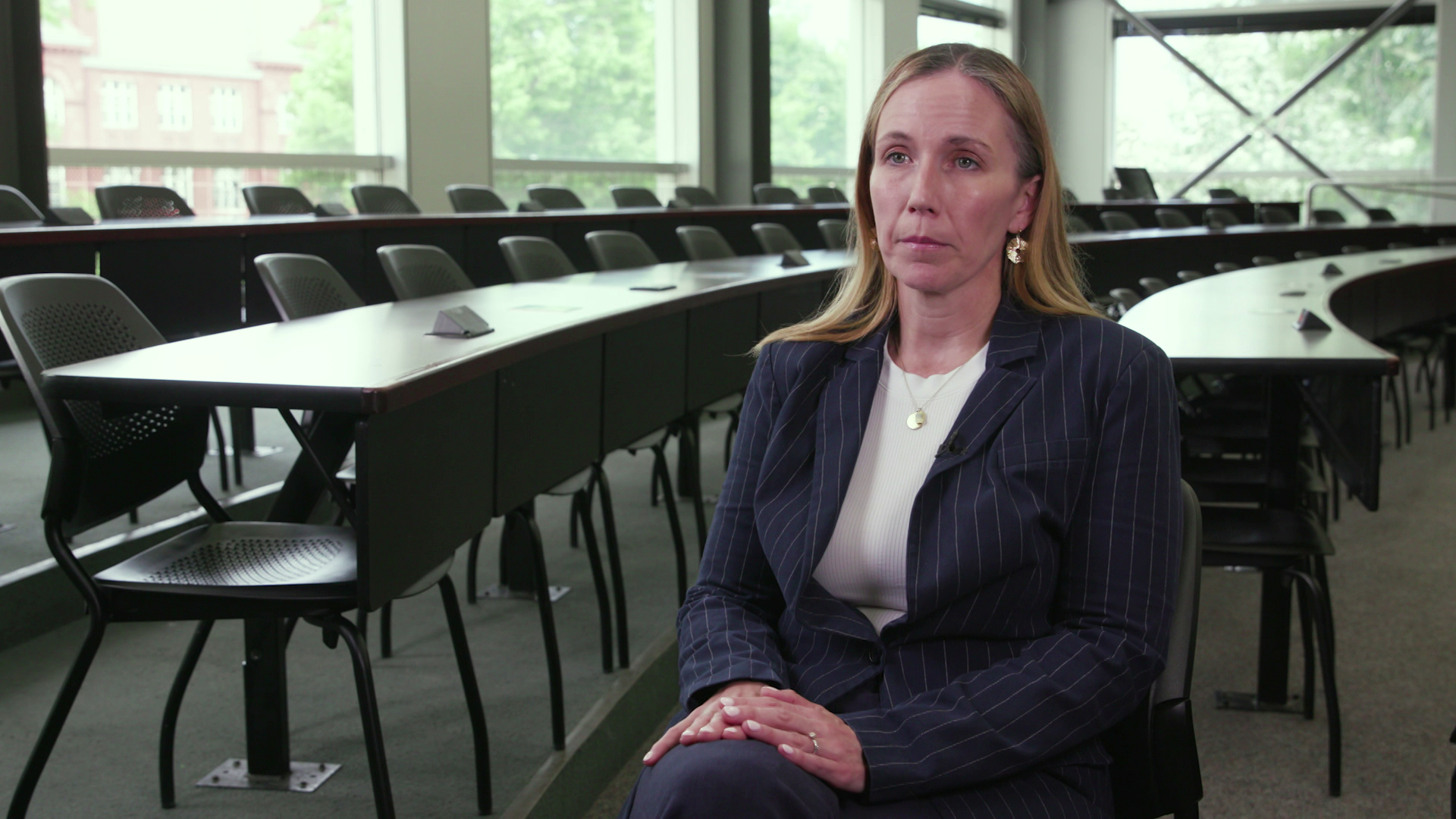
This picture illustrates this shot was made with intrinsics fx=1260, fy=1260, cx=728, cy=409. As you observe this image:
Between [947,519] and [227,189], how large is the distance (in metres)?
6.95

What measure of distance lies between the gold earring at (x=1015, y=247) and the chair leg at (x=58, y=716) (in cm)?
132

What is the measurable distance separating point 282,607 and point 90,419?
1.49 ft

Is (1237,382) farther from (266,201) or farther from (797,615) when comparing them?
(266,201)

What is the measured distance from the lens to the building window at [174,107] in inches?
267

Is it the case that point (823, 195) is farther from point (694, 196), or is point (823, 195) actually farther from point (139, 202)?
point (139, 202)

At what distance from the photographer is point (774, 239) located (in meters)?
5.45

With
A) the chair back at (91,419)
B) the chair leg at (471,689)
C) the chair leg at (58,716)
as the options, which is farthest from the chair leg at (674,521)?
the chair leg at (58,716)

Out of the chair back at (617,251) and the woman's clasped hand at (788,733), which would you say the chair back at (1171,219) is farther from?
the woman's clasped hand at (788,733)

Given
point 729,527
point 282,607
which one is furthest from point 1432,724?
point 282,607

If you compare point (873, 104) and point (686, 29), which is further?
point (686, 29)

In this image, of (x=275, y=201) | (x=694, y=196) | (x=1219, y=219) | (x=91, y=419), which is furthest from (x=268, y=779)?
(x=1219, y=219)

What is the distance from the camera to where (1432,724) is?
A: 262 cm

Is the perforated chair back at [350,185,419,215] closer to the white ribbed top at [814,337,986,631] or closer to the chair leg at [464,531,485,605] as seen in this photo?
the chair leg at [464,531,485,605]

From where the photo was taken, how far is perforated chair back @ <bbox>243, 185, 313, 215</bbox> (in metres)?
5.09
